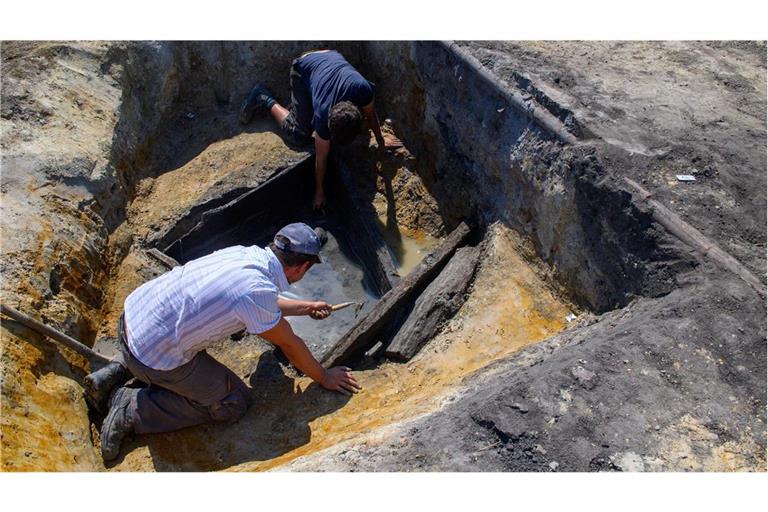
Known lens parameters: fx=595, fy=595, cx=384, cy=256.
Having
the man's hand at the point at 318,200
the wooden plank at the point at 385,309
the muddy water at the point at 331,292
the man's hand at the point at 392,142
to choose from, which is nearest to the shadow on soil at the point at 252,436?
the wooden plank at the point at 385,309

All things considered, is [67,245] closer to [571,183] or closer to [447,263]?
[447,263]

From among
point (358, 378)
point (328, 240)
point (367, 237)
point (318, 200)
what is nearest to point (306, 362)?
point (358, 378)

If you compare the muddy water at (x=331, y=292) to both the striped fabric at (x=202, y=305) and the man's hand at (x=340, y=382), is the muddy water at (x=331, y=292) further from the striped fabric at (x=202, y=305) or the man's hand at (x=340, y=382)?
the striped fabric at (x=202, y=305)

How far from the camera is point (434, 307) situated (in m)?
4.91

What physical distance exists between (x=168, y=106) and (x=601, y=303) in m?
5.29

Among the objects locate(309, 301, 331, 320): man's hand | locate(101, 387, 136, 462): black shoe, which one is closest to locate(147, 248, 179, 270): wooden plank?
locate(101, 387, 136, 462): black shoe

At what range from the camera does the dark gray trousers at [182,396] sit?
152 inches

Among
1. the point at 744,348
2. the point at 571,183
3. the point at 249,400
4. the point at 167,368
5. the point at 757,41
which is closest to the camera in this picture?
the point at 744,348

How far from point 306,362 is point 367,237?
2403 mm

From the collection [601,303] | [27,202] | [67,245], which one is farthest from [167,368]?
[601,303]

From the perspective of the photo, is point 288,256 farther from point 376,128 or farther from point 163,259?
point 376,128

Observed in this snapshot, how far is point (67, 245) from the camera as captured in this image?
15.9 feet

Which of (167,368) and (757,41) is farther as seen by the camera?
(757,41)

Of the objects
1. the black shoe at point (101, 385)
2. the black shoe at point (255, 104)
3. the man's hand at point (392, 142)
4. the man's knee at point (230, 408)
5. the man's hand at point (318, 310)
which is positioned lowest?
the man's knee at point (230, 408)
